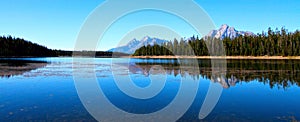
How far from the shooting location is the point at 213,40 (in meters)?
128

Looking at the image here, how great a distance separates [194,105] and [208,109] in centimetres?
124

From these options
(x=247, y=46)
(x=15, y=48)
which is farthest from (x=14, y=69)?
(x=15, y=48)

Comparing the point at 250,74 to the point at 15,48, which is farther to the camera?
the point at 15,48

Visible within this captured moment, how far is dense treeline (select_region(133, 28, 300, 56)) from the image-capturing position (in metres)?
97.1

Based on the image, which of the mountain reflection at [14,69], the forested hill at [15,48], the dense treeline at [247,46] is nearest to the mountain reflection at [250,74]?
the mountain reflection at [14,69]

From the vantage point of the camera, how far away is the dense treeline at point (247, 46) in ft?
319

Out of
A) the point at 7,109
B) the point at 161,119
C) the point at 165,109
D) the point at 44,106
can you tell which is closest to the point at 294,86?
the point at 165,109

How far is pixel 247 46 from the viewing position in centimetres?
11069

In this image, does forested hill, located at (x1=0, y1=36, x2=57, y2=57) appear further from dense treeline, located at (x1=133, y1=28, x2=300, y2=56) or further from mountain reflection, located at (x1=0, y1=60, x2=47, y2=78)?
mountain reflection, located at (x1=0, y1=60, x2=47, y2=78)

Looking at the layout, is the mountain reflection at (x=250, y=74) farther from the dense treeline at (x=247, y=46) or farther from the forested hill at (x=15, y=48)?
the forested hill at (x=15, y=48)

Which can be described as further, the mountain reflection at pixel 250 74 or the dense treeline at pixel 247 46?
the dense treeline at pixel 247 46

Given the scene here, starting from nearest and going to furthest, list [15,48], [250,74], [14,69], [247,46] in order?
[250,74]
[14,69]
[247,46]
[15,48]

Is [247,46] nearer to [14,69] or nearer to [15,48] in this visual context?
[14,69]

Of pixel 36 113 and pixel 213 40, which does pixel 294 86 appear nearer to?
pixel 36 113
